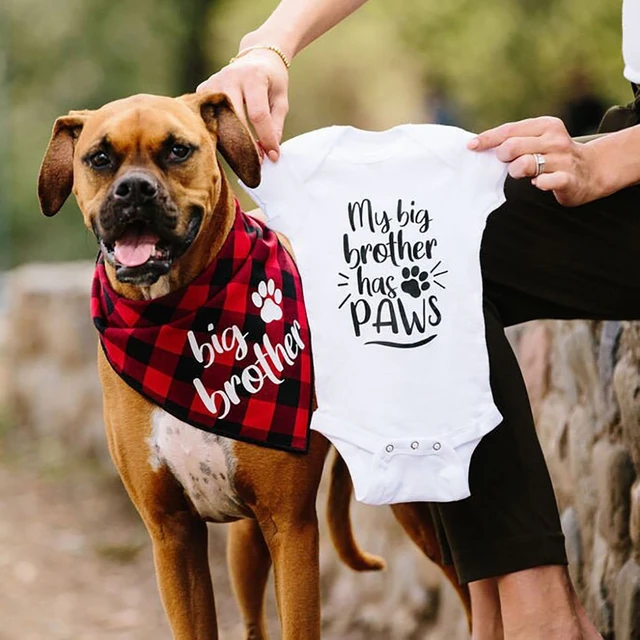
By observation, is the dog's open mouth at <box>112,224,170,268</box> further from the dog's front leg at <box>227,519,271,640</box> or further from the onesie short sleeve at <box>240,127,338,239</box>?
the dog's front leg at <box>227,519,271,640</box>

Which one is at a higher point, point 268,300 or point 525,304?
point 268,300

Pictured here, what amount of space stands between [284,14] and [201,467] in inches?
37.8

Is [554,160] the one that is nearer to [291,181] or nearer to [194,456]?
[291,181]

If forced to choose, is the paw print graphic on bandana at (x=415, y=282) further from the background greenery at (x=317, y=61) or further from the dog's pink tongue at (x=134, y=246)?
the background greenery at (x=317, y=61)

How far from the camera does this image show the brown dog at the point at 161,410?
2490 millimetres

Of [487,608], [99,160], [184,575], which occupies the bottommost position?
[487,608]

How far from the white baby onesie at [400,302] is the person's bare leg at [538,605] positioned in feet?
0.65

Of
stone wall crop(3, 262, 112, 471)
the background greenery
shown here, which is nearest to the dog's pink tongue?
stone wall crop(3, 262, 112, 471)

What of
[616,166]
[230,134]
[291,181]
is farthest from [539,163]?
[230,134]

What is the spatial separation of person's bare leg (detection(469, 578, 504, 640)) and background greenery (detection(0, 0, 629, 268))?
1134cm

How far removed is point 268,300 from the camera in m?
2.66

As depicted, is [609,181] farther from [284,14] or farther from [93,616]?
[93,616]

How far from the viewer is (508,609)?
226cm

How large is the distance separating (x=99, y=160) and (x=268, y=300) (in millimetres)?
450
